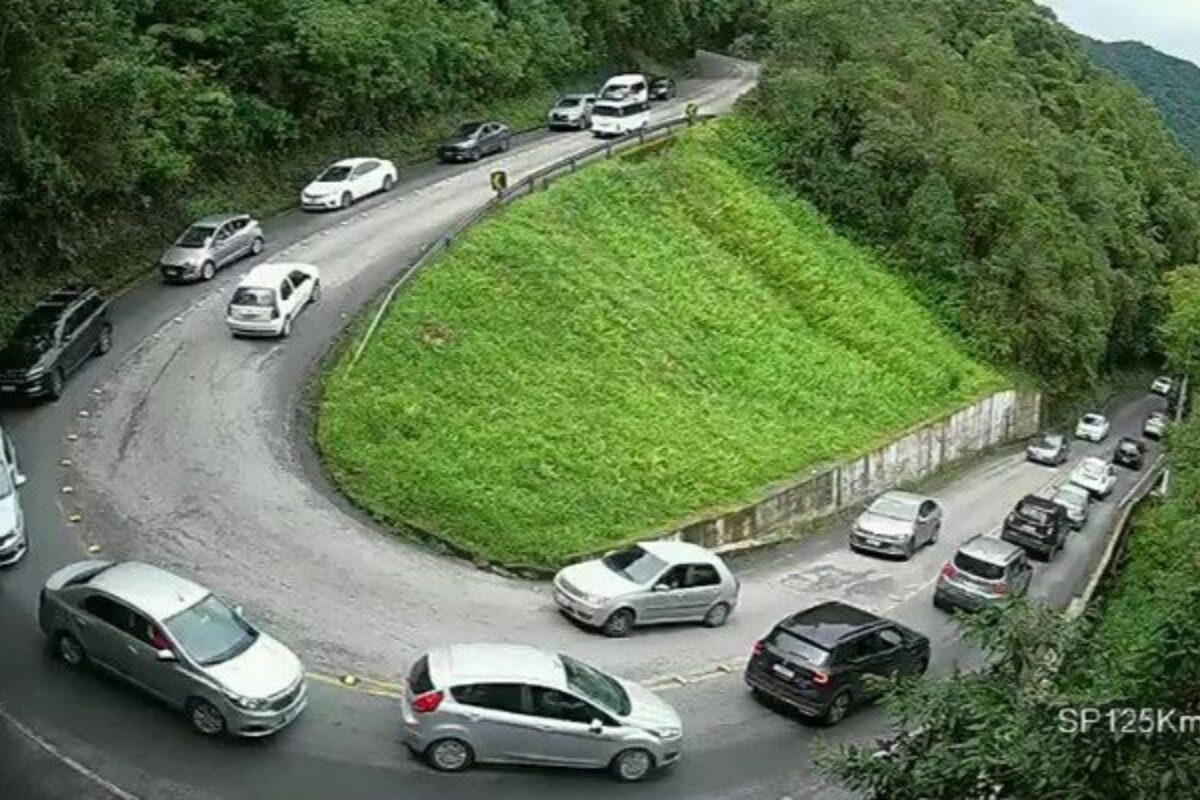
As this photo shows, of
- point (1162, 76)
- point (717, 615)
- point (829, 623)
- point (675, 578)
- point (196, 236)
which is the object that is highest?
point (196, 236)

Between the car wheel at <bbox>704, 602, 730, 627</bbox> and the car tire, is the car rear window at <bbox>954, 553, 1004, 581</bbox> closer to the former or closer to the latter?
the car wheel at <bbox>704, 602, 730, 627</bbox>

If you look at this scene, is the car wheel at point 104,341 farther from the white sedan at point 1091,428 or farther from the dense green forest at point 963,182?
the white sedan at point 1091,428

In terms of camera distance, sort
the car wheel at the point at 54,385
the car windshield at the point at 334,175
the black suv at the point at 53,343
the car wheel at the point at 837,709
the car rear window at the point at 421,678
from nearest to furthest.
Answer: the car rear window at the point at 421,678 → the car wheel at the point at 837,709 → the black suv at the point at 53,343 → the car wheel at the point at 54,385 → the car windshield at the point at 334,175

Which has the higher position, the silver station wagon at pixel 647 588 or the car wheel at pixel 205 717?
the car wheel at pixel 205 717

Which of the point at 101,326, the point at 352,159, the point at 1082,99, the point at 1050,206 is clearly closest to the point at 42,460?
the point at 101,326

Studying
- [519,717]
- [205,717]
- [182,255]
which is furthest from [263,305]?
[519,717]

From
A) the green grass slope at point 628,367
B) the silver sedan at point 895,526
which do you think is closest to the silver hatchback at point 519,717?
the green grass slope at point 628,367

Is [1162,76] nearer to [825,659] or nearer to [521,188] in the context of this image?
[521,188]
